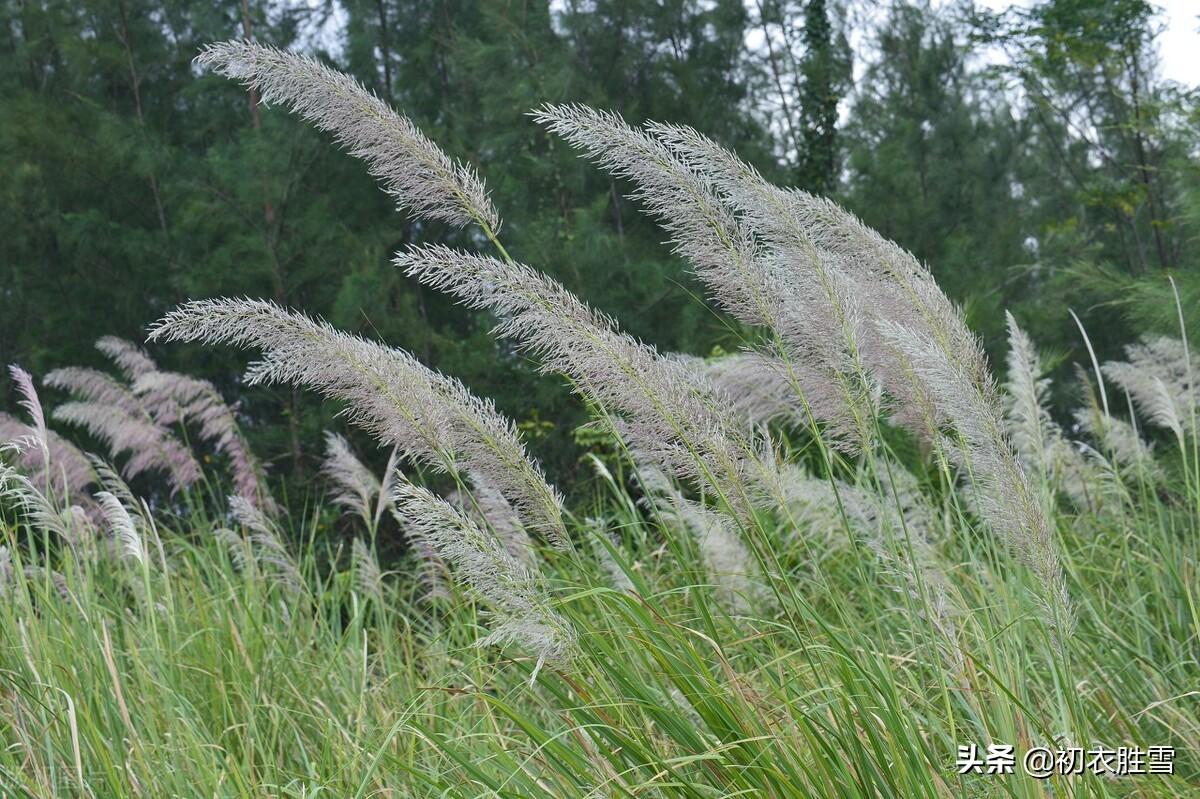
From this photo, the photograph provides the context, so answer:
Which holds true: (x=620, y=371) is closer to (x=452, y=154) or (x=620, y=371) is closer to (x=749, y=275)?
(x=749, y=275)

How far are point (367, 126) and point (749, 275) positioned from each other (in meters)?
0.70

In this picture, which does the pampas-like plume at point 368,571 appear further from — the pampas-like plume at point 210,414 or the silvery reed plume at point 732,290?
the silvery reed plume at point 732,290

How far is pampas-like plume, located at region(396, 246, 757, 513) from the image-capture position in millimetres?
1726

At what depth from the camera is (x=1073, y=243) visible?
12.9 m

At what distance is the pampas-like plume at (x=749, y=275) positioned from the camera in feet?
6.08

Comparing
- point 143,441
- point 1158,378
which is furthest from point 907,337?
point 143,441

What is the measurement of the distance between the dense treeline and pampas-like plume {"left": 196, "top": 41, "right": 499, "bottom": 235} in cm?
586

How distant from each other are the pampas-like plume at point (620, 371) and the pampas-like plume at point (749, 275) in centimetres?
18

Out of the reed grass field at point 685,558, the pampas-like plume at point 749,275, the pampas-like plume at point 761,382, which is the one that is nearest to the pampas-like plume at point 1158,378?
the reed grass field at point 685,558

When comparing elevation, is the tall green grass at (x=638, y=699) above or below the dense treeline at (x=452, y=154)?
below

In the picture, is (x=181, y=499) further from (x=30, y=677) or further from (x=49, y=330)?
(x=30, y=677)

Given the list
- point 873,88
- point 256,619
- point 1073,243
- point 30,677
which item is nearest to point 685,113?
point 873,88

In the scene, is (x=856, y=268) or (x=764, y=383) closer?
(x=856, y=268)

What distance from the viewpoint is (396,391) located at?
5.68 ft
